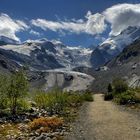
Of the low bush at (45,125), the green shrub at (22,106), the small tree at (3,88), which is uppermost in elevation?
the small tree at (3,88)

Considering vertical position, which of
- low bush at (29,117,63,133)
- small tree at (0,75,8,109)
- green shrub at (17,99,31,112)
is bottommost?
low bush at (29,117,63,133)

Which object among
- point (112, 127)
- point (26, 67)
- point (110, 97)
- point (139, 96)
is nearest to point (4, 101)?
point (26, 67)

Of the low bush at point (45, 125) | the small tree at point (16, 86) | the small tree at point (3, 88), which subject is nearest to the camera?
the low bush at point (45, 125)

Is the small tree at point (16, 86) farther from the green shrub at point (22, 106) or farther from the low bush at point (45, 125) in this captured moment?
the low bush at point (45, 125)

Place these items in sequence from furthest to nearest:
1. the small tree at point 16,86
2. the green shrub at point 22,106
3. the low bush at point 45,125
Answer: the green shrub at point 22,106 < the small tree at point 16,86 < the low bush at point 45,125

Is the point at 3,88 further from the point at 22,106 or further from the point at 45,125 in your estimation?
the point at 45,125

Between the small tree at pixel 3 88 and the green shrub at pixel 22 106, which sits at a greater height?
the small tree at pixel 3 88

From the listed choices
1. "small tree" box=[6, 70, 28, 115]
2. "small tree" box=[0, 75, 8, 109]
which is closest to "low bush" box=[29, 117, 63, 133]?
"small tree" box=[6, 70, 28, 115]

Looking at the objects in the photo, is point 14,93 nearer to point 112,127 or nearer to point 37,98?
point 37,98

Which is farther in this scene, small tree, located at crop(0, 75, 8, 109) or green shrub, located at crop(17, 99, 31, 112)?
green shrub, located at crop(17, 99, 31, 112)

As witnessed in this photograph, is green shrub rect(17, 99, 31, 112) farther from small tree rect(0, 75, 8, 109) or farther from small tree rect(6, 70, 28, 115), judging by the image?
small tree rect(0, 75, 8, 109)

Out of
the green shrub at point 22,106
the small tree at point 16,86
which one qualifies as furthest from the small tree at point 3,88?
the green shrub at point 22,106

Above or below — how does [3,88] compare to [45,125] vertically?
above

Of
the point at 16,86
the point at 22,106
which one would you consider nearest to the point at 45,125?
the point at 16,86
